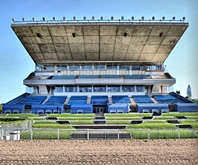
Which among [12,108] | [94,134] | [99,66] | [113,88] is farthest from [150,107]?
[94,134]

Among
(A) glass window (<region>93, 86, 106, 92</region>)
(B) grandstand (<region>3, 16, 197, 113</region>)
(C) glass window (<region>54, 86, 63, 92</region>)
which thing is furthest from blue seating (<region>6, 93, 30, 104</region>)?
(A) glass window (<region>93, 86, 106, 92</region>)

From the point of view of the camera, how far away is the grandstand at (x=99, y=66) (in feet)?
134

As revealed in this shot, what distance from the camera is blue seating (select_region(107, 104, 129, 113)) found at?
125ft

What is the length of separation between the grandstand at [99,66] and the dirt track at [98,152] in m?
24.8

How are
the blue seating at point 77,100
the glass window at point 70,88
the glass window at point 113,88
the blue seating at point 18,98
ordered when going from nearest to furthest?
1. the blue seating at point 77,100
2. the blue seating at point 18,98
3. the glass window at point 113,88
4. the glass window at point 70,88

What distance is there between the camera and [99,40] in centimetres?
4397

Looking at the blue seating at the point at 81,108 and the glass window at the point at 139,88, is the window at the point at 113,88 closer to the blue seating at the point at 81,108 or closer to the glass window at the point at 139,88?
the glass window at the point at 139,88

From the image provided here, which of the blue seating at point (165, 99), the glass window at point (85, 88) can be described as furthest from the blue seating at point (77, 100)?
the blue seating at point (165, 99)

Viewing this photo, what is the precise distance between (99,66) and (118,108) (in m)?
16.0

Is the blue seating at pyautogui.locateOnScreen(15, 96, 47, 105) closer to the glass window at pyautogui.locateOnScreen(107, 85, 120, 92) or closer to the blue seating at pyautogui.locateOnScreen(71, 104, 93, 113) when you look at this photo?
the blue seating at pyautogui.locateOnScreen(71, 104, 93, 113)

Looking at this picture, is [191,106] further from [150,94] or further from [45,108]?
[45,108]

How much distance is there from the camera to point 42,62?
51281 millimetres

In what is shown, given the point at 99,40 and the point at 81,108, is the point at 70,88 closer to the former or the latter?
the point at 81,108

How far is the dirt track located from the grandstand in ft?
81.3
